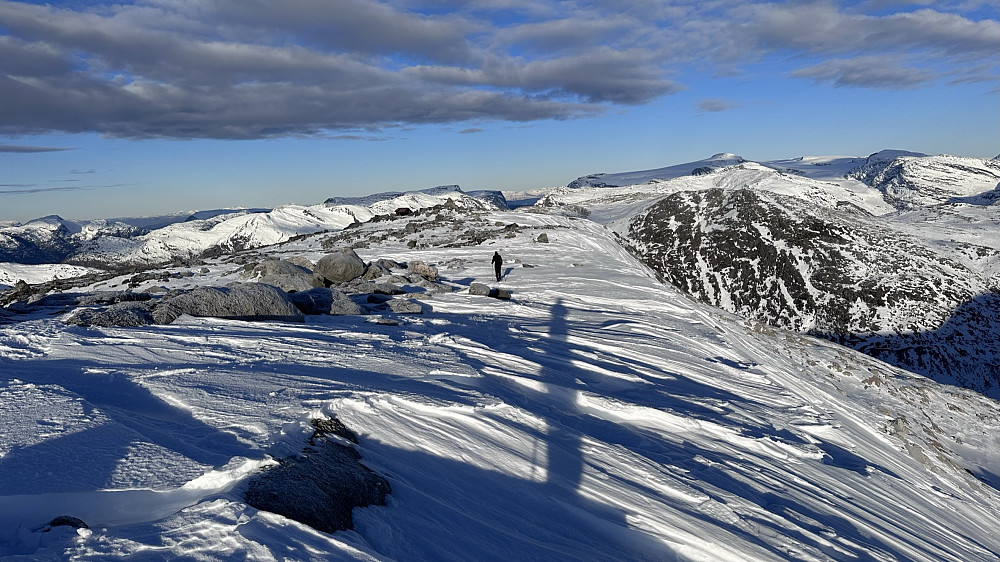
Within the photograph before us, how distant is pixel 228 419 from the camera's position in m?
4.75

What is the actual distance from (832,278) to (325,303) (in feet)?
98.4

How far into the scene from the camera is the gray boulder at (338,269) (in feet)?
59.1

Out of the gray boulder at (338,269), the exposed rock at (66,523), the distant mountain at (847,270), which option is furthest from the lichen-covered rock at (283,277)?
the distant mountain at (847,270)

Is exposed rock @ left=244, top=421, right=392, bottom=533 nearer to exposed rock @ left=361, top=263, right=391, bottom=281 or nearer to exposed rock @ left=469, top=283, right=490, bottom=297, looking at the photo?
exposed rock @ left=469, top=283, right=490, bottom=297

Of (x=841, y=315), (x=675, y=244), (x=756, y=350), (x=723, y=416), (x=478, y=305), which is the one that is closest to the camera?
(x=723, y=416)

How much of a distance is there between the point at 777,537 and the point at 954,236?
42.1 metres

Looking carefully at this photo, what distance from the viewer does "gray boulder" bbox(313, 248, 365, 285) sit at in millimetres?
18016

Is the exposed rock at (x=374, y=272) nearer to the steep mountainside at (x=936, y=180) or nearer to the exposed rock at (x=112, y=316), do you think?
the exposed rock at (x=112, y=316)


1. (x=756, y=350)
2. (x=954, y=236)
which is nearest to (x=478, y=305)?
(x=756, y=350)

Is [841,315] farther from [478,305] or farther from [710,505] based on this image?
[710,505]

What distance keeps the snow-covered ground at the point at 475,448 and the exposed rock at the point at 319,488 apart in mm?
118

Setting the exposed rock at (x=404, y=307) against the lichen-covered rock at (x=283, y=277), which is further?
the lichen-covered rock at (x=283, y=277)

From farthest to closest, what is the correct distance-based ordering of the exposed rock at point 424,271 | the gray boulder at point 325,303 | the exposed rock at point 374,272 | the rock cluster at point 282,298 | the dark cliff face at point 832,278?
1. the dark cliff face at point 832,278
2. the exposed rock at point 424,271
3. the exposed rock at point 374,272
4. the gray boulder at point 325,303
5. the rock cluster at point 282,298

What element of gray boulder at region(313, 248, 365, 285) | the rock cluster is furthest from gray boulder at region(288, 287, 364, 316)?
gray boulder at region(313, 248, 365, 285)
